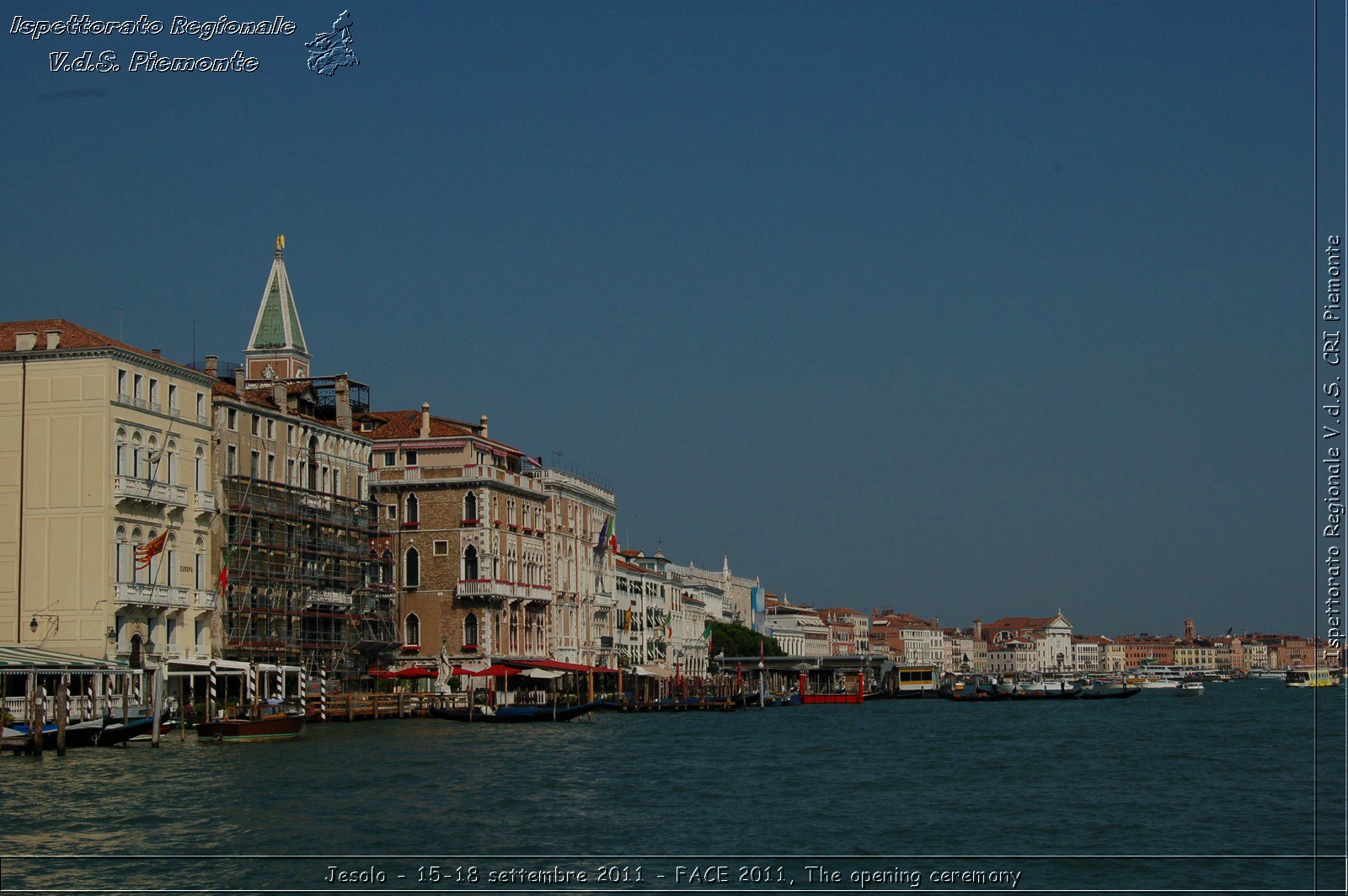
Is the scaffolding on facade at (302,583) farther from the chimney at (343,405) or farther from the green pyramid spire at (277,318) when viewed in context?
the green pyramid spire at (277,318)

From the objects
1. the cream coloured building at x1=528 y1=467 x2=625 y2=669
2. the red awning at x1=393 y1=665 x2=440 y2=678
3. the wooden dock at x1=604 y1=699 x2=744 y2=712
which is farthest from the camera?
the cream coloured building at x1=528 y1=467 x2=625 y2=669

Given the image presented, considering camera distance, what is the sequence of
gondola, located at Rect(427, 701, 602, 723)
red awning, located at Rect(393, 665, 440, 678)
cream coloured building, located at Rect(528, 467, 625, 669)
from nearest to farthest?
1. gondola, located at Rect(427, 701, 602, 723)
2. red awning, located at Rect(393, 665, 440, 678)
3. cream coloured building, located at Rect(528, 467, 625, 669)

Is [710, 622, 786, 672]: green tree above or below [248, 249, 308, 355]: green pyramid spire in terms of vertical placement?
below

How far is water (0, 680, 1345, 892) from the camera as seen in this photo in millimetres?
19547

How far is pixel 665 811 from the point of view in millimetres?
25281

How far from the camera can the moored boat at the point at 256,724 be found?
37.0 m

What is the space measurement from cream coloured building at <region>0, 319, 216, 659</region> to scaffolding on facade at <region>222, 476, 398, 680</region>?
4417 mm

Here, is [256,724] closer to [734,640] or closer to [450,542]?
[450,542]

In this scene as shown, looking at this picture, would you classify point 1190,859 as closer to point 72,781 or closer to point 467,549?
point 72,781

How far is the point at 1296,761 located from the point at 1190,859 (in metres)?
17.3

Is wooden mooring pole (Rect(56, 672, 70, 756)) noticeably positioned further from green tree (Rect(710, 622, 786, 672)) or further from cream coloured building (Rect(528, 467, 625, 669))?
green tree (Rect(710, 622, 786, 672))

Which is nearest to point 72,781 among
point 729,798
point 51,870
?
point 51,870

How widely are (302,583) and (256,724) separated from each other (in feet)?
46.0

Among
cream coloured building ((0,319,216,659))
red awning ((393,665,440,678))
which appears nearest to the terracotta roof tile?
cream coloured building ((0,319,216,659))
